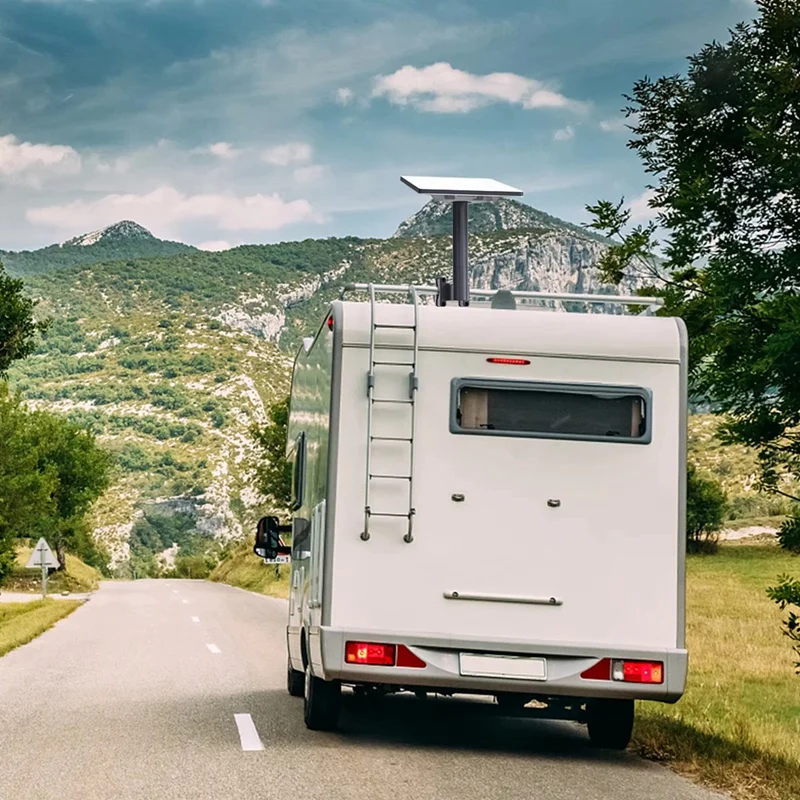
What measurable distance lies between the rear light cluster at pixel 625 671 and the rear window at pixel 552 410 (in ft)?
4.90

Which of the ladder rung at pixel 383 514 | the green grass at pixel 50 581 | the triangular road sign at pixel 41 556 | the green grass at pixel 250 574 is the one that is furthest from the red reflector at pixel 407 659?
the green grass at pixel 50 581

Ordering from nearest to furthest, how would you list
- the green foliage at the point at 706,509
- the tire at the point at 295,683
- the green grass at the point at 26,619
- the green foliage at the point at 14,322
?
the tire at the point at 295,683
the green grass at the point at 26,619
the green foliage at the point at 14,322
the green foliage at the point at 706,509

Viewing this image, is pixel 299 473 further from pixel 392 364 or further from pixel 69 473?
pixel 69 473

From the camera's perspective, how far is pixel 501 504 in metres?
8.98

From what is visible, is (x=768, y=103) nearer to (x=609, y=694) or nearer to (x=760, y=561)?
(x=609, y=694)

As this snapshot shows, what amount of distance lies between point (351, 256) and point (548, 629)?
6503 inches

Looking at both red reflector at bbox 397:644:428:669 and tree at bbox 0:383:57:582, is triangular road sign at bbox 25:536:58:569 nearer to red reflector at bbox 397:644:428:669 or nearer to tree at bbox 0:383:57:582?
tree at bbox 0:383:57:582

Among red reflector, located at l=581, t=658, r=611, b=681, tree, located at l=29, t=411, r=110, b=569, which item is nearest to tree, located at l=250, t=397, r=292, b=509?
tree, located at l=29, t=411, r=110, b=569

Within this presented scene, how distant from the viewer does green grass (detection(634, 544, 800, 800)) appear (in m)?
8.35

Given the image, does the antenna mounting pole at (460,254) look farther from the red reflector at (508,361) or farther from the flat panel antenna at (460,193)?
the red reflector at (508,361)

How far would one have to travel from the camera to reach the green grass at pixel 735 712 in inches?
329

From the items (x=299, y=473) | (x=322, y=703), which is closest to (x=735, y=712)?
(x=322, y=703)

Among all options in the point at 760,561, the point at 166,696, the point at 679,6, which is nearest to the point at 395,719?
the point at 166,696

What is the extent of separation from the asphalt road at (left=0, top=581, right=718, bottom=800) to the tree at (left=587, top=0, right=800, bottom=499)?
8.51ft
